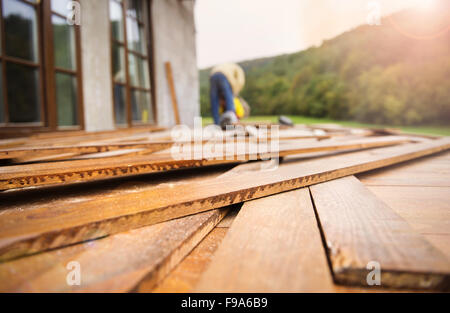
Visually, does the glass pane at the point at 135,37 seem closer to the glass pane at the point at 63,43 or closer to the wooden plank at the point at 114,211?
the glass pane at the point at 63,43

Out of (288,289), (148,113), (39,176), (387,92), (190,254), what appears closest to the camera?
(288,289)

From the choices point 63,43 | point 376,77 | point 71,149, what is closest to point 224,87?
point 63,43

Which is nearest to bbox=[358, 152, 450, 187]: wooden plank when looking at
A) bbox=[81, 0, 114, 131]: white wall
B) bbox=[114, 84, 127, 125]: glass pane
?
bbox=[81, 0, 114, 131]: white wall

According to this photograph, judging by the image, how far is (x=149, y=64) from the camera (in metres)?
4.95

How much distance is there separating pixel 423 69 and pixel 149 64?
9771 millimetres

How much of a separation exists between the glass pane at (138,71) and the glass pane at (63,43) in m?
1.25

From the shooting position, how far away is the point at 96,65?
3336 millimetres

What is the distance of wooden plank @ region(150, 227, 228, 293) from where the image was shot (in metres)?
0.40

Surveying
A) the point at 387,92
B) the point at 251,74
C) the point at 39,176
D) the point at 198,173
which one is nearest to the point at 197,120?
the point at 198,173

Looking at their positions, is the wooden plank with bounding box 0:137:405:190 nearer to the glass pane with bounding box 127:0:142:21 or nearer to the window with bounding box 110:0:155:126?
the window with bounding box 110:0:155:126

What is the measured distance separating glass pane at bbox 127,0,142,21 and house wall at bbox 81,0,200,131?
0.32m

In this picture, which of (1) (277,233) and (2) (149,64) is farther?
(2) (149,64)

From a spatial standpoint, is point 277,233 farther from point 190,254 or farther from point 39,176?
point 39,176

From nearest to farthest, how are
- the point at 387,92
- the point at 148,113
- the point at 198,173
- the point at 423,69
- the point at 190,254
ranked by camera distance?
the point at 190,254, the point at 198,173, the point at 148,113, the point at 423,69, the point at 387,92
